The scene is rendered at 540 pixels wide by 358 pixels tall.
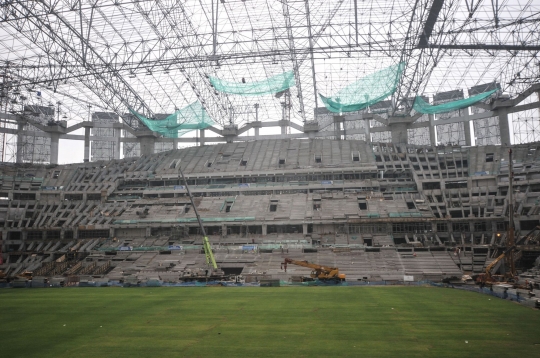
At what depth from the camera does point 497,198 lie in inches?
2221

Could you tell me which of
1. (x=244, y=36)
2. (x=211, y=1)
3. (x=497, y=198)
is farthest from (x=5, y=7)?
(x=497, y=198)

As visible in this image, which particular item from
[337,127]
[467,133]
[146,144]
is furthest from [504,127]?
[146,144]

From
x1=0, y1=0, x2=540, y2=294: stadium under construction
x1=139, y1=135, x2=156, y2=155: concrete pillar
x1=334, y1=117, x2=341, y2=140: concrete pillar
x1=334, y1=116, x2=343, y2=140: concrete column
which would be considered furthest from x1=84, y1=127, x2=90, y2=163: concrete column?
x1=334, y1=117, x2=341, y2=140: concrete pillar

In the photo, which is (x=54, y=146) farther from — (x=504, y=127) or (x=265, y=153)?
(x=504, y=127)

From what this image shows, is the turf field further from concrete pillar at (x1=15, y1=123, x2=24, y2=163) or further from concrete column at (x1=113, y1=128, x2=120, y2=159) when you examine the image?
concrete column at (x1=113, y1=128, x2=120, y2=159)

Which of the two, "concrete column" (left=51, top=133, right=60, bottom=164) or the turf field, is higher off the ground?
"concrete column" (left=51, top=133, right=60, bottom=164)

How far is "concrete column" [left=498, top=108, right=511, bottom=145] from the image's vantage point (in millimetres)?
65938

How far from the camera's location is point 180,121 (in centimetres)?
6359

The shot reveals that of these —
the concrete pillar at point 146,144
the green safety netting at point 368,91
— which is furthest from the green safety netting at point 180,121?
the green safety netting at point 368,91

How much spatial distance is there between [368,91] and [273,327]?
43025mm

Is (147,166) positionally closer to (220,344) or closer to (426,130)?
(426,130)

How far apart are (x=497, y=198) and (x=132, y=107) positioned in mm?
53789

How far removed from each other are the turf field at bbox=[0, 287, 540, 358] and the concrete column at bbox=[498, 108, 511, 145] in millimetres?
47755

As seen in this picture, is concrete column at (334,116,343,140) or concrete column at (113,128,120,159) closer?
concrete column at (334,116,343,140)
